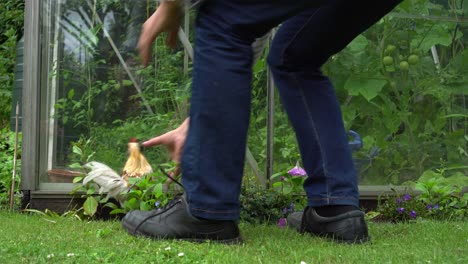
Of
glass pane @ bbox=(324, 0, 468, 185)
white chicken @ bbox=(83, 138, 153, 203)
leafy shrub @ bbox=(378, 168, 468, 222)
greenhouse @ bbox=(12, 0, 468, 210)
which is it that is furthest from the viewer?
glass pane @ bbox=(324, 0, 468, 185)

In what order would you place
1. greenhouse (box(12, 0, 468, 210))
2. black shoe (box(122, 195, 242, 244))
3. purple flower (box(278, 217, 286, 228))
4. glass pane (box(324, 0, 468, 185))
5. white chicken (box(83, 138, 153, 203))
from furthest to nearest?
glass pane (box(324, 0, 468, 185))
greenhouse (box(12, 0, 468, 210))
white chicken (box(83, 138, 153, 203))
purple flower (box(278, 217, 286, 228))
black shoe (box(122, 195, 242, 244))

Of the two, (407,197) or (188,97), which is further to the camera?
(188,97)

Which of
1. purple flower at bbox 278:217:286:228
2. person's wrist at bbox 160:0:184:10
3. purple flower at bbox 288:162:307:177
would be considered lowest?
purple flower at bbox 278:217:286:228

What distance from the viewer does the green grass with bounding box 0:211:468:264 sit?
1.89m

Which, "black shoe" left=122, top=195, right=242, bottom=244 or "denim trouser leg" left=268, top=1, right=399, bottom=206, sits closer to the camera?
"black shoe" left=122, top=195, right=242, bottom=244

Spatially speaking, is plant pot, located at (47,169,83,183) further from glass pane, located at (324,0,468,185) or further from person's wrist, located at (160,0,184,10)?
person's wrist, located at (160,0,184,10)

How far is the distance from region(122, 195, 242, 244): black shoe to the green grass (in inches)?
1.5

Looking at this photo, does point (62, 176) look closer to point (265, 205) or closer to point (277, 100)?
point (265, 205)

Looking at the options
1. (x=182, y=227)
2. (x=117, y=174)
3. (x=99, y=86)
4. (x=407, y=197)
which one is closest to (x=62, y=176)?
(x=117, y=174)

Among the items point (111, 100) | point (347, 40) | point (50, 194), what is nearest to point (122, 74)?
point (111, 100)

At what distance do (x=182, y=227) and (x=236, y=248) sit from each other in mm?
194

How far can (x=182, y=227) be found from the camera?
2.15 metres

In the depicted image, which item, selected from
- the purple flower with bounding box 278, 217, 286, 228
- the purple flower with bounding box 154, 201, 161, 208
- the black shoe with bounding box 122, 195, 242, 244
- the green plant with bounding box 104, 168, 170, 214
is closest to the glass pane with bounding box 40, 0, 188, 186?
the green plant with bounding box 104, 168, 170, 214

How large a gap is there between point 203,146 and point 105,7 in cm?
180
